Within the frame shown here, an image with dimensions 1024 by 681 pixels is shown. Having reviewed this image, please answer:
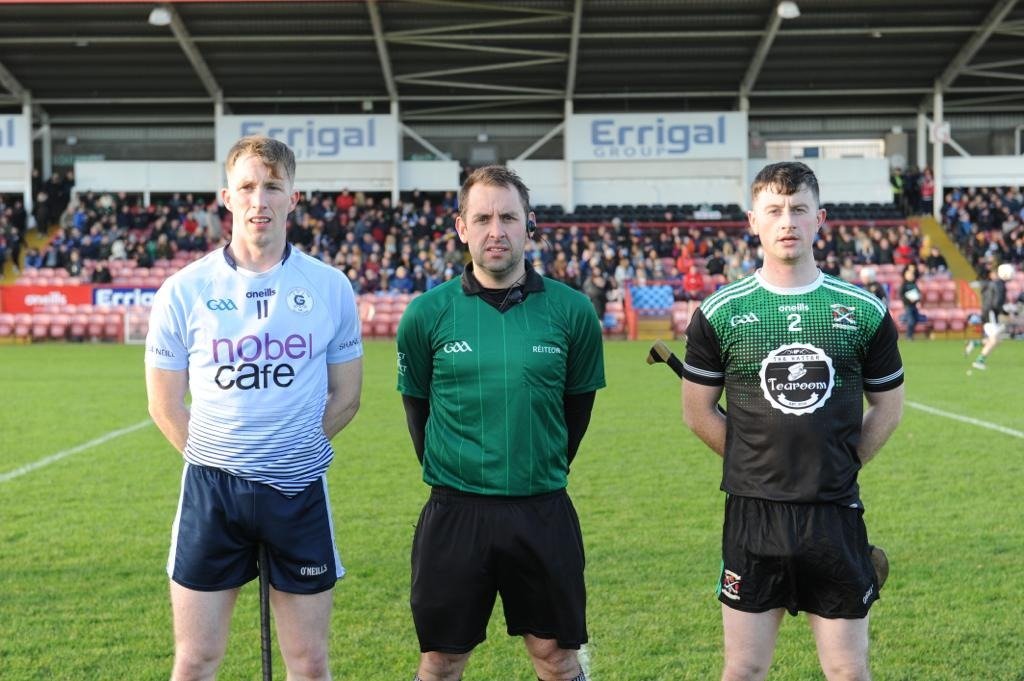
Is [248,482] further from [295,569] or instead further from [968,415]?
[968,415]

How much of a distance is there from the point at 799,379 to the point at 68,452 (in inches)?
346

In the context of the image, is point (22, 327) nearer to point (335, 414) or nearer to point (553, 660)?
point (335, 414)

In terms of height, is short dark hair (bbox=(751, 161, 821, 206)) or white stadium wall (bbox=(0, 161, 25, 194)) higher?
white stadium wall (bbox=(0, 161, 25, 194))

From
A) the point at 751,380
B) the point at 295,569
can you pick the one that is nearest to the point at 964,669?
the point at 751,380

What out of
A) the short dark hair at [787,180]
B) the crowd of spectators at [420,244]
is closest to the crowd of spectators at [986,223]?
the crowd of spectators at [420,244]

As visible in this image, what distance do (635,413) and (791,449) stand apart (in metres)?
9.87

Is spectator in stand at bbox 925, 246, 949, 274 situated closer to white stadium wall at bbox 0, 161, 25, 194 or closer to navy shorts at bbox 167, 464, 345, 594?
white stadium wall at bbox 0, 161, 25, 194

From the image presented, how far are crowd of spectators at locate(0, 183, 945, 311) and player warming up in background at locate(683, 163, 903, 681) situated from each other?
24.5 meters

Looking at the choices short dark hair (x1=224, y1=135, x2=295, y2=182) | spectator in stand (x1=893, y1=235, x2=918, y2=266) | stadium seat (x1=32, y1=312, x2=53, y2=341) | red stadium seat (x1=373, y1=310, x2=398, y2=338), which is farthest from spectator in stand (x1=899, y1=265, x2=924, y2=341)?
short dark hair (x1=224, y1=135, x2=295, y2=182)

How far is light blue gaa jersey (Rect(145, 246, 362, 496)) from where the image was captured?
3664 millimetres

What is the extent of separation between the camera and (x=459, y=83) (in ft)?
123

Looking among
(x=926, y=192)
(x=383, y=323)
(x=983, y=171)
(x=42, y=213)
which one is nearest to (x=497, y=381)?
(x=383, y=323)

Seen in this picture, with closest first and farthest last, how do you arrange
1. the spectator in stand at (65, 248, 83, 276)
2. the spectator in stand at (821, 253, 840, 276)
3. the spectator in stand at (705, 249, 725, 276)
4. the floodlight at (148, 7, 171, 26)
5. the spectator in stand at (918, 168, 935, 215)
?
1. the spectator in stand at (821, 253, 840, 276)
2. the spectator in stand at (705, 249, 725, 276)
3. the spectator in stand at (65, 248, 83, 276)
4. the floodlight at (148, 7, 171, 26)
5. the spectator in stand at (918, 168, 935, 215)

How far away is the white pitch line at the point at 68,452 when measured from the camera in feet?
31.7
